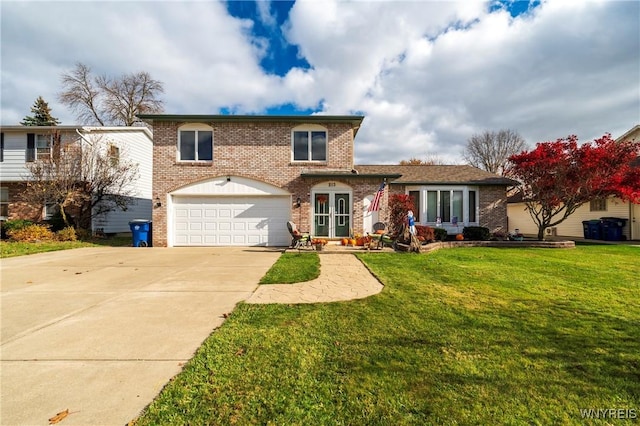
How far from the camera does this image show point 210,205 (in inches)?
525

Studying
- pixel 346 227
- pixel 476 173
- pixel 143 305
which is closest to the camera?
pixel 143 305

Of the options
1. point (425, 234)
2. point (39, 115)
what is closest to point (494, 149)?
point (425, 234)

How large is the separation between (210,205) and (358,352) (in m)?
11.8

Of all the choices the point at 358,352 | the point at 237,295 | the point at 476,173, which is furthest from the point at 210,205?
the point at 476,173

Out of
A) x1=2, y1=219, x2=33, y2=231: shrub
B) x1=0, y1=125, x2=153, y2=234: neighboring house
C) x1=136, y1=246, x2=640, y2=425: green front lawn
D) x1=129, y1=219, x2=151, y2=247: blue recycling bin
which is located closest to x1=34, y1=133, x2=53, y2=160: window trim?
x1=0, y1=125, x2=153, y2=234: neighboring house

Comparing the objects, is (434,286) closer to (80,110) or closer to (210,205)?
(210,205)

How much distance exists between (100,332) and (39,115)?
152 ft

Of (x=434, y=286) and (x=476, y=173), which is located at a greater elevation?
(x=476, y=173)

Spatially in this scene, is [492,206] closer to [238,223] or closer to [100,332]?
[238,223]

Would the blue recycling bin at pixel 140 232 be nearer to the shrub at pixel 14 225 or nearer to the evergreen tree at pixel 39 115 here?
the shrub at pixel 14 225

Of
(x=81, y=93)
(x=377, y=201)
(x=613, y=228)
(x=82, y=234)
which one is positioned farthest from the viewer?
(x=81, y=93)

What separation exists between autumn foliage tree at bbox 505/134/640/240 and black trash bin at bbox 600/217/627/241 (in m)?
4.13

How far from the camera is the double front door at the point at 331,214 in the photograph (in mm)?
13180

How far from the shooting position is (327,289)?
225 inches
